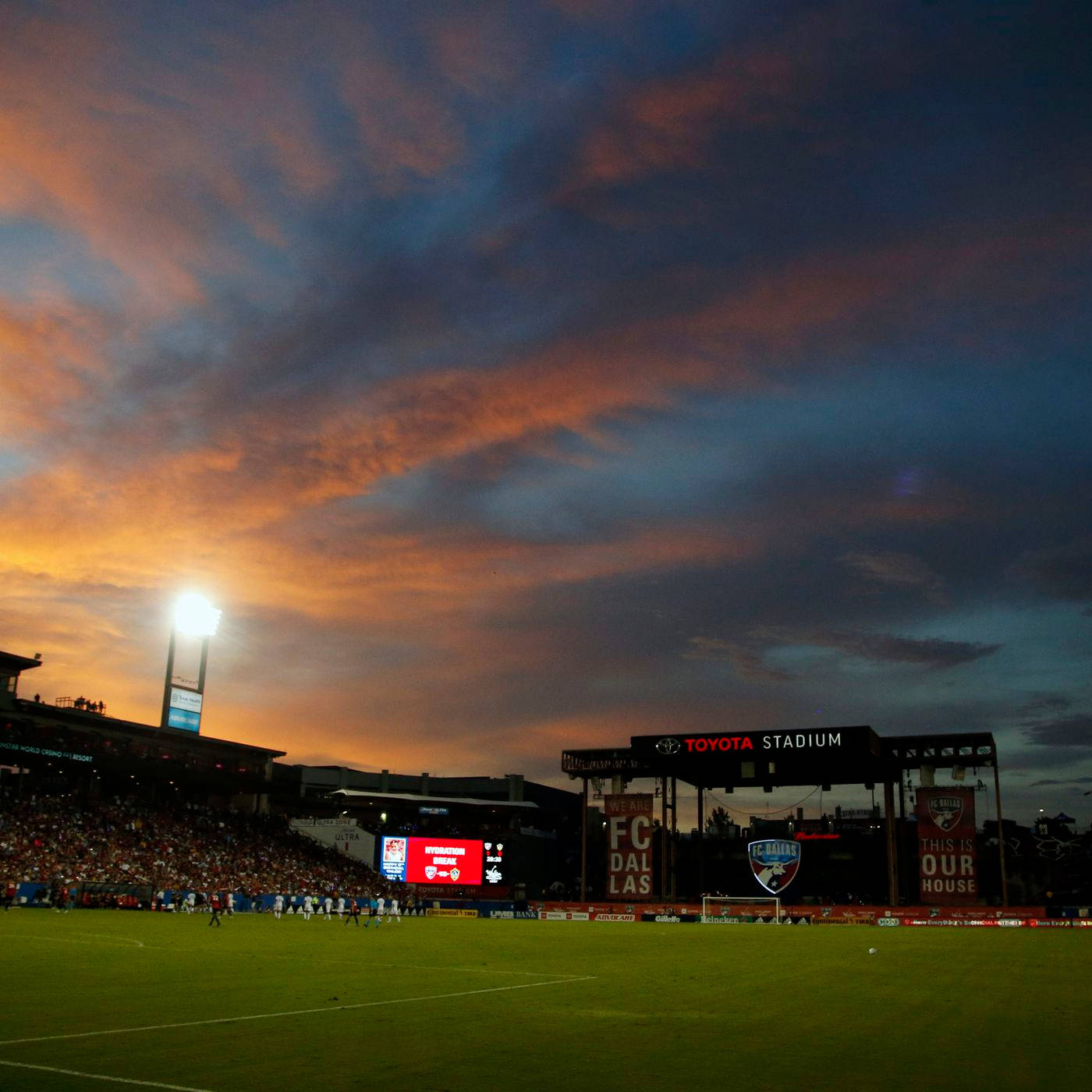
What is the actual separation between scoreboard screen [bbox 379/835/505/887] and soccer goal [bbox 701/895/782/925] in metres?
21.2

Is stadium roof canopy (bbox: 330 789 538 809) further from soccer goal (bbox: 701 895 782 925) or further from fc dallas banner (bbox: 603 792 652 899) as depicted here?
soccer goal (bbox: 701 895 782 925)

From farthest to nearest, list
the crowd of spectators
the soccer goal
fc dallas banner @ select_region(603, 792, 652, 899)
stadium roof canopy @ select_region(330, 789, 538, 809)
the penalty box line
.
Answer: stadium roof canopy @ select_region(330, 789, 538, 809) → fc dallas banner @ select_region(603, 792, 652, 899) → the soccer goal → the crowd of spectators → the penalty box line

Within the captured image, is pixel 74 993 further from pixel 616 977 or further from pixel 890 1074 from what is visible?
pixel 890 1074

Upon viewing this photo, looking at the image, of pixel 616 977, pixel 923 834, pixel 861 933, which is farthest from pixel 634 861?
pixel 616 977

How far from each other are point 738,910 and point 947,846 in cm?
1564

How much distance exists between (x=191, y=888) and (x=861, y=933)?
42.0 meters

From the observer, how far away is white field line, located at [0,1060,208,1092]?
1071 centimetres

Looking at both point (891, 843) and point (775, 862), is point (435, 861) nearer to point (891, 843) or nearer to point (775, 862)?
point (775, 862)

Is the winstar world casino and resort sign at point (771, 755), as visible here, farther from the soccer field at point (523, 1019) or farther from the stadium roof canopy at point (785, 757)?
the soccer field at point (523, 1019)

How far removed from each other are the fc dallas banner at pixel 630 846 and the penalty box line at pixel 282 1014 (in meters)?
62.8

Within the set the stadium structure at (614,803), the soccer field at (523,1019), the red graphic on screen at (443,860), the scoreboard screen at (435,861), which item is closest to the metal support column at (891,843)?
the stadium structure at (614,803)

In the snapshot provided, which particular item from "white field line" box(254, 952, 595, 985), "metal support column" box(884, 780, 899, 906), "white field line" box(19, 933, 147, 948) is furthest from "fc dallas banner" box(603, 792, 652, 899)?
"white field line" box(254, 952, 595, 985)

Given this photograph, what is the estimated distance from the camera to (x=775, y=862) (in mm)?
81375

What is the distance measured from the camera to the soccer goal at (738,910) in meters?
74.6
